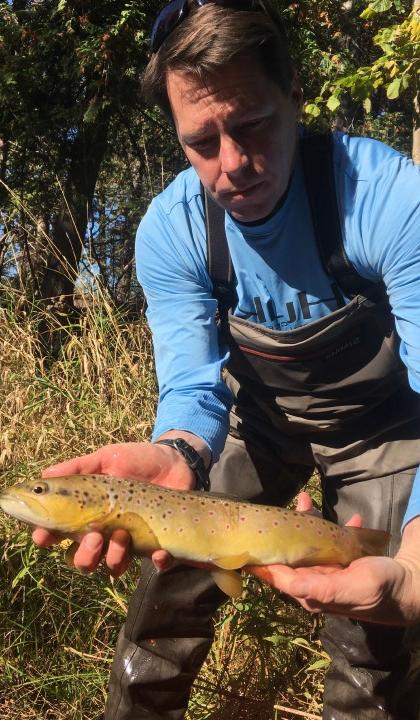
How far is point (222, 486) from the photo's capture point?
3.04m

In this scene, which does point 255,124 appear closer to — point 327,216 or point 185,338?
point 327,216

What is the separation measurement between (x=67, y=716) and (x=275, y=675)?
0.89 m

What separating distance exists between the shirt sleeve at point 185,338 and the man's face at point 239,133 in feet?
0.93

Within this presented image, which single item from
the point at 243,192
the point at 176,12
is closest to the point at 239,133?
the point at 243,192

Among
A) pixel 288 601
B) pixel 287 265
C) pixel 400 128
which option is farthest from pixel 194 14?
pixel 400 128

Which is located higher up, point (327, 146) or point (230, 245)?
point (327, 146)

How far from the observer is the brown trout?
84.3 inches

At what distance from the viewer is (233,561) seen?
2209mm

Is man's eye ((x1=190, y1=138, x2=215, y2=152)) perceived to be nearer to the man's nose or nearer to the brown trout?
the man's nose

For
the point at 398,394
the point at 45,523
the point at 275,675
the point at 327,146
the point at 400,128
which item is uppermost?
the point at 327,146

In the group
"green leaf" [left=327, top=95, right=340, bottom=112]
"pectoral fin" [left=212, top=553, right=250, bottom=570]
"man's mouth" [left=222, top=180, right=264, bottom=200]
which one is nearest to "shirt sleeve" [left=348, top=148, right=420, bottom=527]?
"man's mouth" [left=222, top=180, right=264, bottom=200]

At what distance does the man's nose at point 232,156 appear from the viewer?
243 cm

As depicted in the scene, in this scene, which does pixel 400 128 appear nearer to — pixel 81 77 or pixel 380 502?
pixel 81 77

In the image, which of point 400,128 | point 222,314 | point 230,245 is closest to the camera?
point 230,245
